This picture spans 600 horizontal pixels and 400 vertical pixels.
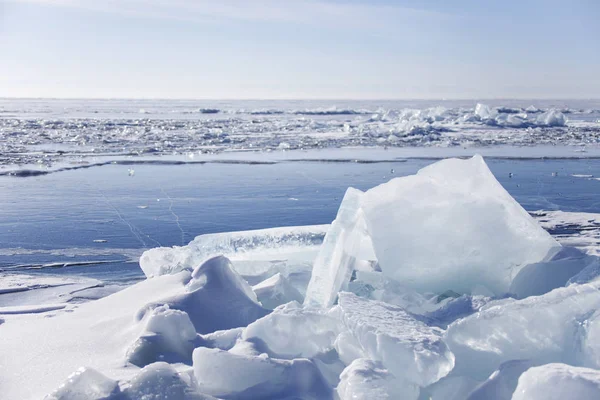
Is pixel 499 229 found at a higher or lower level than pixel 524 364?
higher

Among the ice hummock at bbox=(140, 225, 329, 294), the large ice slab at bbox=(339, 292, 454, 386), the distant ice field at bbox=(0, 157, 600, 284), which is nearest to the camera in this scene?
the large ice slab at bbox=(339, 292, 454, 386)

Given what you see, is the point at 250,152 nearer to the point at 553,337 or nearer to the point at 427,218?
the point at 427,218

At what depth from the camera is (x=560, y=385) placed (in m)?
1.69

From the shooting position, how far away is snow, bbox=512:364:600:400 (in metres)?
1.68

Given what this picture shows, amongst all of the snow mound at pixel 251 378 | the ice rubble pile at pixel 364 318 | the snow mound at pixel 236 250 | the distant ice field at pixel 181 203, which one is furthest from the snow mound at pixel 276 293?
the distant ice field at pixel 181 203

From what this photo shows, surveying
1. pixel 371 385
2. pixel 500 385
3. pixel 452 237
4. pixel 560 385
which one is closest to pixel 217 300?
pixel 371 385

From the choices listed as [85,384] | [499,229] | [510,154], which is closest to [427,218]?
[499,229]

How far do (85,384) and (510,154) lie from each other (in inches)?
433

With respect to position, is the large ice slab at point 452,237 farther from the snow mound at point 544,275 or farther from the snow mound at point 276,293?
the snow mound at point 276,293

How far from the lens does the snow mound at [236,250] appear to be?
3.76m

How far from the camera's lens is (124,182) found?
8359 mm

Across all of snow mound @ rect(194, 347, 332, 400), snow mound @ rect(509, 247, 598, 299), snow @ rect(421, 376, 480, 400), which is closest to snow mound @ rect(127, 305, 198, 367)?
snow mound @ rect(194, 347, 332, 400)

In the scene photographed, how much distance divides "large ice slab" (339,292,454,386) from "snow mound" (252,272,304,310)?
0.79 meters

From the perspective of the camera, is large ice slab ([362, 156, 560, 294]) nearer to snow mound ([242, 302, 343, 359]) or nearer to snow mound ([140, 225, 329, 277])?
snow mound ([242, 302, 343, 359])
